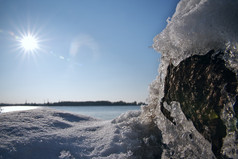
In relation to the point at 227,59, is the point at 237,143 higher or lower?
lower

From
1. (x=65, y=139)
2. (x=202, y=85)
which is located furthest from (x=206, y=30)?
(x=65, y=139)

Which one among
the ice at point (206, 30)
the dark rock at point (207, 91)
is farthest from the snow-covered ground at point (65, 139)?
the ice at point (206, 30)

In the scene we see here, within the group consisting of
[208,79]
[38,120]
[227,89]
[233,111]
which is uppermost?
[208,79]

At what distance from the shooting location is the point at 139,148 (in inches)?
97.0

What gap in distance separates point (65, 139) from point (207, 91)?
6.38 feet

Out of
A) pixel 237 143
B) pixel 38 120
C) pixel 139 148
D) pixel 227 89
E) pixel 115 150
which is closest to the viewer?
pixel 237 143

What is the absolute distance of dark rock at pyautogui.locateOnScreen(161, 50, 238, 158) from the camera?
1.71 meters

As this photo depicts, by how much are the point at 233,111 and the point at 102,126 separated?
2111 millimetres

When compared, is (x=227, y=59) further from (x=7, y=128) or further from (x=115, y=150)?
(x=7, y=128)

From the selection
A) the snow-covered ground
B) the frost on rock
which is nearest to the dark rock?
the frost on rock

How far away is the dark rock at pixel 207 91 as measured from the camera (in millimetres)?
1712

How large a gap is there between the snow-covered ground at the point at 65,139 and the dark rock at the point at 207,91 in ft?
3.05

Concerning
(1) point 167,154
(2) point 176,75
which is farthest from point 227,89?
(1) point 167,154

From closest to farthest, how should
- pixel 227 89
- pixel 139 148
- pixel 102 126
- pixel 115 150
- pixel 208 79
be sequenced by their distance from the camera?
pixel 227 89 < pixel 208 79 < pixel 115 150 < pixel 139 148 < pixel 102 126
